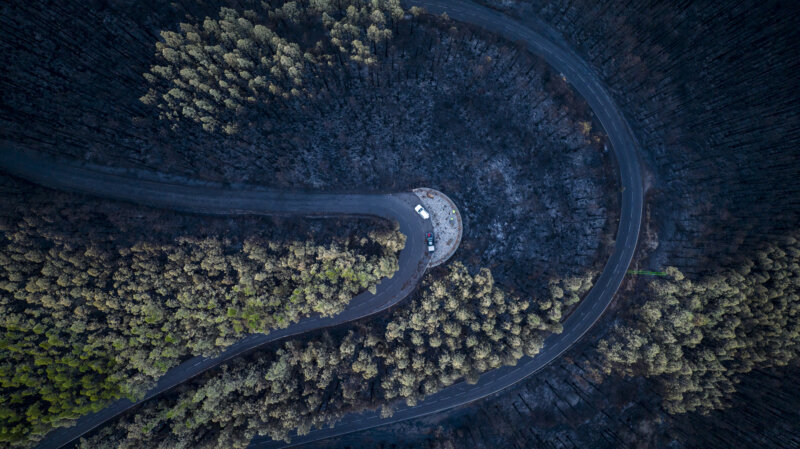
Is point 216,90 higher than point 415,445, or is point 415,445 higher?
point 216,90

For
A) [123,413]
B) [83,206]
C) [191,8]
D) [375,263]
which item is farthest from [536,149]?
[123,413]

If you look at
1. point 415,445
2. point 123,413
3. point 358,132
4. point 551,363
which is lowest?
point 415,445

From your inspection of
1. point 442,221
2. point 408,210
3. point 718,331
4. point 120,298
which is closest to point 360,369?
point 408,210

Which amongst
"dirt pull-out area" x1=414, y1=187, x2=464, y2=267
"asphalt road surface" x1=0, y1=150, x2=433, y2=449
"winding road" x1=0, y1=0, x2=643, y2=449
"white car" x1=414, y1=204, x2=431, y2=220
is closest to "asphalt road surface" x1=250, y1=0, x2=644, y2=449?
"winding road" x1=0, y1=0, x2=643, y2=449

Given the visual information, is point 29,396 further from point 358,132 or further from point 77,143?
point 358,132

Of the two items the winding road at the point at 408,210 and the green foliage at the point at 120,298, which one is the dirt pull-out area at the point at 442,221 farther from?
the green foliage at the point at 120,298

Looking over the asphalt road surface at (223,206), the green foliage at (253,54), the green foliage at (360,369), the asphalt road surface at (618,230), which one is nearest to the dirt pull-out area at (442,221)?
the asphalt road surface at (223,206)
